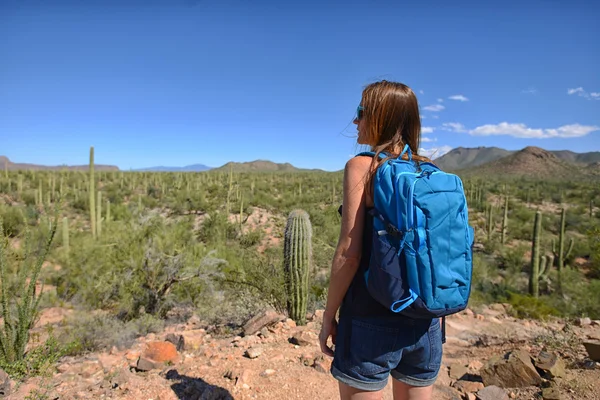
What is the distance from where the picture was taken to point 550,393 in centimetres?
281

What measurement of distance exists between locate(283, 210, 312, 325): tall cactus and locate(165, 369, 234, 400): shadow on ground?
80.4 inches

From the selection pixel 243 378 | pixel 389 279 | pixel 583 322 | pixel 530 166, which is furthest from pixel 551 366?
pixel 530 166

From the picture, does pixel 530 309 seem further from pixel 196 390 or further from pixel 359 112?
pixel 359 112

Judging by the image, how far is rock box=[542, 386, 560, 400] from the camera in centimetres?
278

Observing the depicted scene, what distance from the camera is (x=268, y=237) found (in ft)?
44.3

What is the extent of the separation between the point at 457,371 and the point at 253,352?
1.87m

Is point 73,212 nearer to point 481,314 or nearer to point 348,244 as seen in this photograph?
point 481,314

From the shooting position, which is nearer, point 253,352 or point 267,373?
point 267,373

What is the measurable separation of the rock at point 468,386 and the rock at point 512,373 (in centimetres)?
6

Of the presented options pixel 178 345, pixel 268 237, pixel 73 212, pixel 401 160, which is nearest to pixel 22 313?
pixel 178 345

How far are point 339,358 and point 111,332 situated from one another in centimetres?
419

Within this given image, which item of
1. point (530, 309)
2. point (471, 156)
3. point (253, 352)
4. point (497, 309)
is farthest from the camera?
point (471, 156)

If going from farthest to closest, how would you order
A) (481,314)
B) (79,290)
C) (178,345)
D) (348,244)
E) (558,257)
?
(558,257) < (79,290) < (481,314) < (178,345) < (348,244)

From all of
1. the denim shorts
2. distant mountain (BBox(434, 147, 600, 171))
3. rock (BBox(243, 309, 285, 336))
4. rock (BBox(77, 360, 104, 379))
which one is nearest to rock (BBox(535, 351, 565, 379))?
the denim shorts
